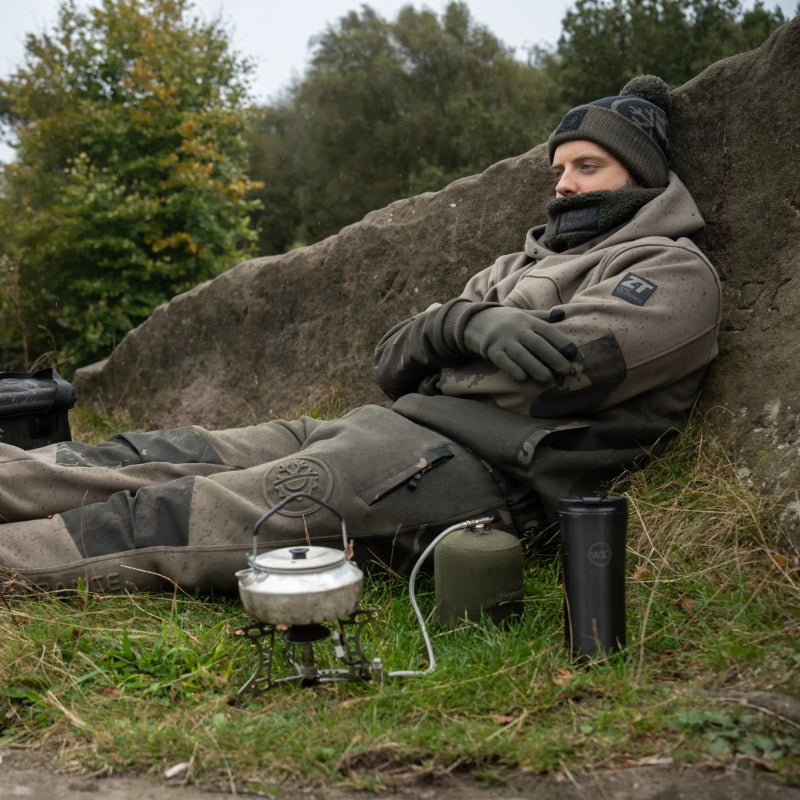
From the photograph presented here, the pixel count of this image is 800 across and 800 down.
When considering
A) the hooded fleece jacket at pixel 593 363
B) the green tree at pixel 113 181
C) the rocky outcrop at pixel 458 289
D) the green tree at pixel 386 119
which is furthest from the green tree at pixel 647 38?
the hooded fleece jacket at pixel 593 363

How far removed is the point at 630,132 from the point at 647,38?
17.1 meters

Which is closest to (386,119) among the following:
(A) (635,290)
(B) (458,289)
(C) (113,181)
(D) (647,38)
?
(D) (647,38)

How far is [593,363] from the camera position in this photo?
110 inches

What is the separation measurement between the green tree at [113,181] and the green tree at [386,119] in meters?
11.5

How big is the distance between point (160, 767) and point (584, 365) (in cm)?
166

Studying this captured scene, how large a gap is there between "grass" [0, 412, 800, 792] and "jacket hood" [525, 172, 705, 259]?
923mm

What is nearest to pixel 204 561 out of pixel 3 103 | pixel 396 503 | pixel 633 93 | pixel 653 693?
pixel 396 503

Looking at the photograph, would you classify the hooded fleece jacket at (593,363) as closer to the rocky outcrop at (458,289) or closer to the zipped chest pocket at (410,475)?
the zipped chest pocket at (410,475)

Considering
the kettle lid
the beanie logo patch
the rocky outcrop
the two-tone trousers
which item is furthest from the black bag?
the beanie logo patch

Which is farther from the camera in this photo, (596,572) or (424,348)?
(424,348)

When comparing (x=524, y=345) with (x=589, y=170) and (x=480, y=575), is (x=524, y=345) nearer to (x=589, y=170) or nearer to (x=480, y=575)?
(x=480, y=575)

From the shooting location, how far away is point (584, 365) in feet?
9.13

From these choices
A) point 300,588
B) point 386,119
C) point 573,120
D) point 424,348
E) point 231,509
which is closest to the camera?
point 300,588

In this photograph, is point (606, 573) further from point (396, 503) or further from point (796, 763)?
point (396, 503)
